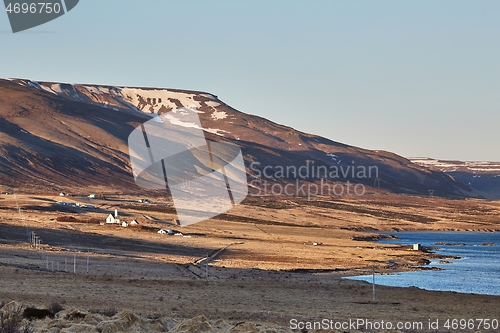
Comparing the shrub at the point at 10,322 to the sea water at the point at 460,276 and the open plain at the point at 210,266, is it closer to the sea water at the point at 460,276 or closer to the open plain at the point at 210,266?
the open plain at the point at 210,266

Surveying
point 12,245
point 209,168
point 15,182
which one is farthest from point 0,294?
point 209,168

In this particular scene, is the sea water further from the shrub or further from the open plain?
the shrub

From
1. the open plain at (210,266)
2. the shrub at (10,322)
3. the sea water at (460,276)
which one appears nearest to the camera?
the shrub at (10,322)

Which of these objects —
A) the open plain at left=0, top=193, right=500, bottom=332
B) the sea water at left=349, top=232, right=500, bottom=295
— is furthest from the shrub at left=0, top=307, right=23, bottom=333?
the sea water at left=349, top=232, right=500, bottom=295

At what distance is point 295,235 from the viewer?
8388cm

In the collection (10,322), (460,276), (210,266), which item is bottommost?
(460,276)

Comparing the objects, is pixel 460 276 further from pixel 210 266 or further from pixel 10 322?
pixel 10 322

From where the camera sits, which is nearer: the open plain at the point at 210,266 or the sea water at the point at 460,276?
the open plain at the point at 210,266

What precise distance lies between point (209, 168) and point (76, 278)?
159 meters

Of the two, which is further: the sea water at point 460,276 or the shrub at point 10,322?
the sea water at point 460,276

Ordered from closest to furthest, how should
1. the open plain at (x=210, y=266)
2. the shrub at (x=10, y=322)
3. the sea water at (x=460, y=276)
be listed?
the shrub at (x=10, y=322)
the open plain at (x=210, y=266)
the sea water at (x=460, y=276)

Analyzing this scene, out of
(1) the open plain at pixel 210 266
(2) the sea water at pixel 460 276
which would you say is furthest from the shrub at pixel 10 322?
(2) the sea water at pixel 460 276


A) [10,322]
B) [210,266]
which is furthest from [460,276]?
[10,322]

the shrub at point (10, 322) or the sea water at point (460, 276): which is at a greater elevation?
the shrub at point (10, 322)
